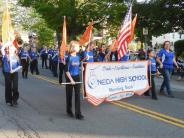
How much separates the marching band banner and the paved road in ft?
1.08

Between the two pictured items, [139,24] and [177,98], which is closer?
[177,98]

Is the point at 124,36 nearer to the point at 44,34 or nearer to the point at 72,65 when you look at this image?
the point at 72,65

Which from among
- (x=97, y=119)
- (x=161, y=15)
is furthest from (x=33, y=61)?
(x=97, y=119)

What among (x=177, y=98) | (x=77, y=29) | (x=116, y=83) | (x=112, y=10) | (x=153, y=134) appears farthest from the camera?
(x=77, y=29)

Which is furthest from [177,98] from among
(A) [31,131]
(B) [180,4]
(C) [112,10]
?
(C) [112,10]

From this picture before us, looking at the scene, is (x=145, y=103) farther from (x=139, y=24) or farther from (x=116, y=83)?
(x=139, y=24)

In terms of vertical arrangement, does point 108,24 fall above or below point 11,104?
above

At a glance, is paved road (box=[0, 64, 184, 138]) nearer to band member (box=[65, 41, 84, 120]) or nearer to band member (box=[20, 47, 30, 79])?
band member (box=[65, 41, 84, 120])

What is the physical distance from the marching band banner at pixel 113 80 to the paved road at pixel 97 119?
33cm

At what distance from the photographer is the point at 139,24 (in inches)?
1214

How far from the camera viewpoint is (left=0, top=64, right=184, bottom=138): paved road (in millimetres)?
8672

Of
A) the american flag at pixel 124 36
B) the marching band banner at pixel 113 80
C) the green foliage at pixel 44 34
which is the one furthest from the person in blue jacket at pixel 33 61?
the green foliage at pixel 44 34

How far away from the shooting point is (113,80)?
38.9ft

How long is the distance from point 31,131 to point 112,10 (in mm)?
29407
